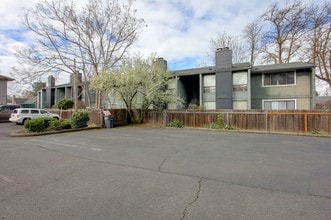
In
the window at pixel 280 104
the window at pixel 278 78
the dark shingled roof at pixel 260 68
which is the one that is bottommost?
the window at pixel 280 104

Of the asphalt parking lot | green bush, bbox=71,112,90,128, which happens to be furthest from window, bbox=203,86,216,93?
the asphalt parking lot

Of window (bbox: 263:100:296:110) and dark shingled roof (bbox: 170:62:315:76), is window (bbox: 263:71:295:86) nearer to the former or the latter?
dark shingled roof (bbox: 170:62:315:76)

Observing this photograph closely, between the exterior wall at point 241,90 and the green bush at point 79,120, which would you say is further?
the exterior wall at point 241,90

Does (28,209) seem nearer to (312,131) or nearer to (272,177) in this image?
(272,177)

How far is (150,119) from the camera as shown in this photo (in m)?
20.3

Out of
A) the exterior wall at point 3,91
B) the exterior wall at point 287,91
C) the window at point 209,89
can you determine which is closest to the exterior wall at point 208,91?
the window at point 209,89

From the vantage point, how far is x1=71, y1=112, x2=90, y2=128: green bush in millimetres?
16453

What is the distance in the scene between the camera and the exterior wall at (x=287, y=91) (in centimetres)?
2030

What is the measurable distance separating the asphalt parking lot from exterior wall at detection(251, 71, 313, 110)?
14421 mm

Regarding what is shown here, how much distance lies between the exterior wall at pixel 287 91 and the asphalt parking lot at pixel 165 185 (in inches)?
568

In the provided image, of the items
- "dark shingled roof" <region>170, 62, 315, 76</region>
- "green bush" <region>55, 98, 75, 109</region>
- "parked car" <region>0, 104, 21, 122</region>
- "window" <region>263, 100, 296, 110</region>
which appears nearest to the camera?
"dark shingled roof" <region>170, 62, 315, 76</region>

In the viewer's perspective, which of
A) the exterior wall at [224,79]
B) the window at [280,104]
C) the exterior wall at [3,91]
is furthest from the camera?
the exterior wall at [3,91]

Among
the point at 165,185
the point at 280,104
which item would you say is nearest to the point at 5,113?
the point at 165,185

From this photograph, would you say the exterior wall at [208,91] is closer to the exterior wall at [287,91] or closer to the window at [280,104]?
the exterior wall at [287,91]
